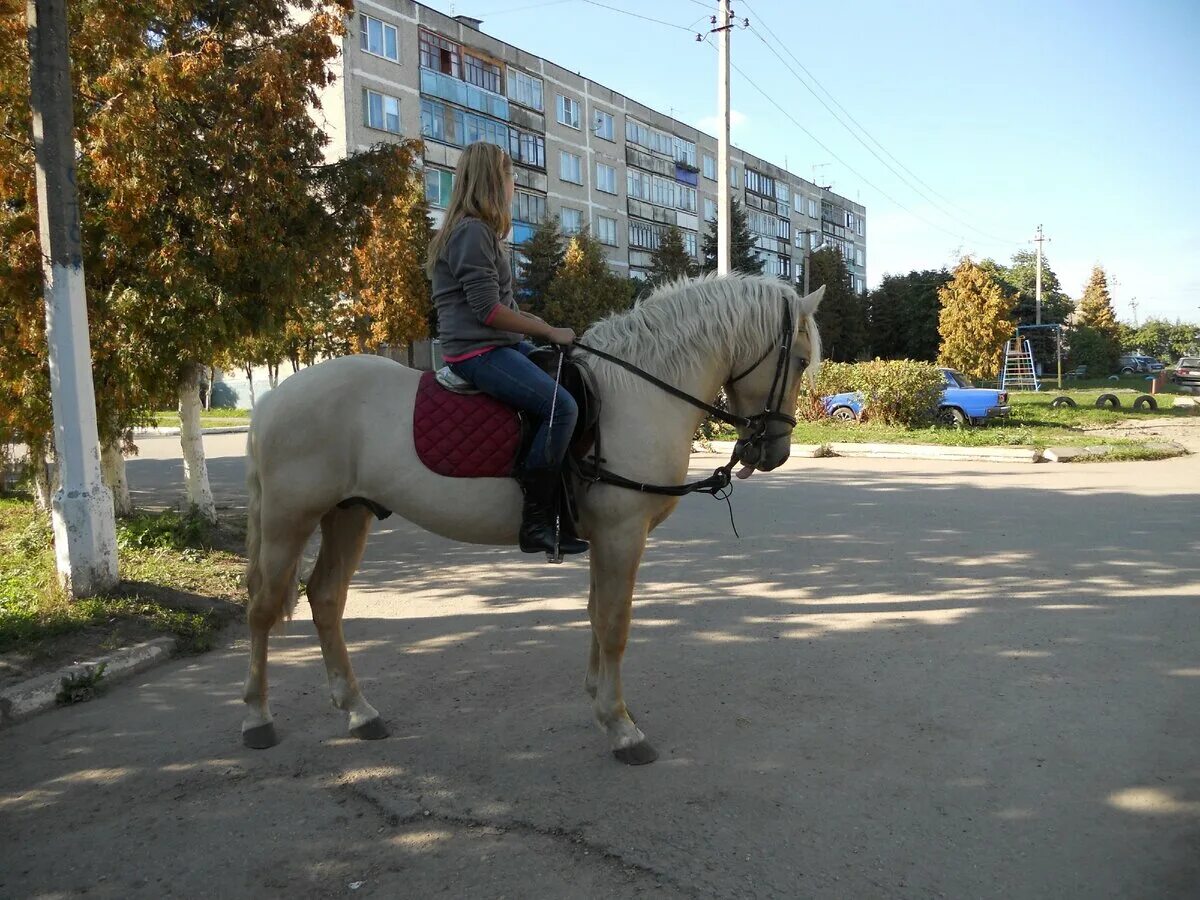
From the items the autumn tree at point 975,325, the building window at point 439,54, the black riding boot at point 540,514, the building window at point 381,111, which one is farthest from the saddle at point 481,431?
the building window at point 439,54

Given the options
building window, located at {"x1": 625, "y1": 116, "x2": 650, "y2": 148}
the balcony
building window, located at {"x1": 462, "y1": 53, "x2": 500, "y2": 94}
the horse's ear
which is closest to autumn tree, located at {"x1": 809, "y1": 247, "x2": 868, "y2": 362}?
building window, located at {"x1": 625, "y1": 116, "x2": 650, "y2": 148}

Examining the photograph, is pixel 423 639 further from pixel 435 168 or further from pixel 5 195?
pixel 435 168

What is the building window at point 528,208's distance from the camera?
1715 inches

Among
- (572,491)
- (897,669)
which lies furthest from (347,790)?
(897,669)

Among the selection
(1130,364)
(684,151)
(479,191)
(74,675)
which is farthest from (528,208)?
(1130,364)

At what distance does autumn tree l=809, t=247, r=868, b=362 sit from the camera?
5544 centimetres

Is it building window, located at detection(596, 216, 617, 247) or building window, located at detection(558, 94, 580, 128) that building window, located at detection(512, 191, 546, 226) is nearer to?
building window, located at detection(558, 94, 580, 128)

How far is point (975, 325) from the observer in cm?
3191

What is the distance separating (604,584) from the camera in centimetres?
399

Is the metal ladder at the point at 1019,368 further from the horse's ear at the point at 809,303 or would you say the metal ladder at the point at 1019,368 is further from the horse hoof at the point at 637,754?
the horse hoof at the point at 637,754

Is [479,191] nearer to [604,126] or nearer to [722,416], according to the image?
[722,416]

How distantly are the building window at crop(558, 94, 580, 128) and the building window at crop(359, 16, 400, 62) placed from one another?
12819mm

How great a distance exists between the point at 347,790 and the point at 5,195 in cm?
646

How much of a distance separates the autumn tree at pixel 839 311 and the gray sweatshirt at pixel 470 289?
5141 cm
